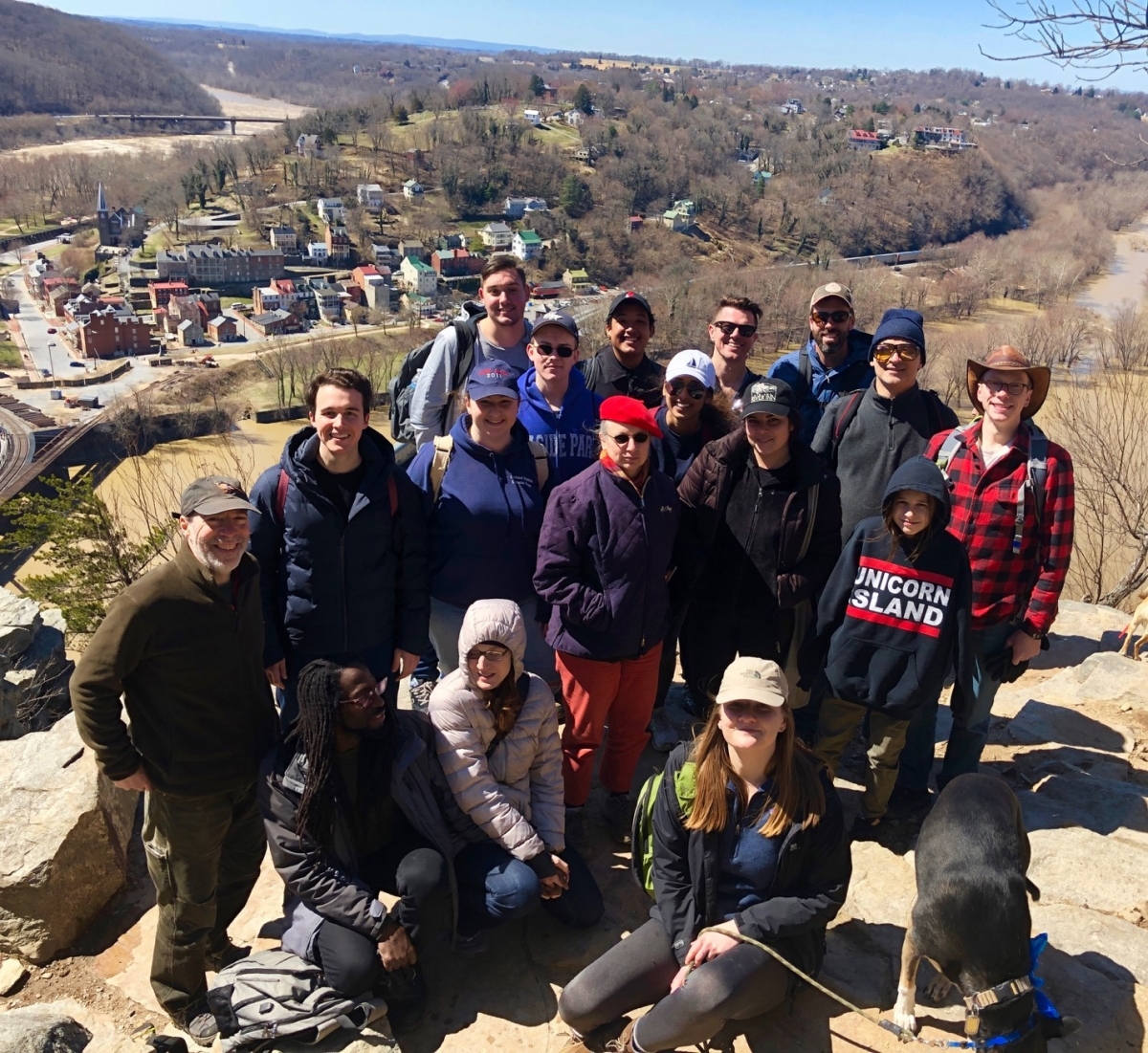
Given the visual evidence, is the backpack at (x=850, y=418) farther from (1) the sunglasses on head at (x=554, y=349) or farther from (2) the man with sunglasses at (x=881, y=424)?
(1) the sunglasses on head at (x=554, y=349)

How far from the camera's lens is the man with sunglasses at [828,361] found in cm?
418

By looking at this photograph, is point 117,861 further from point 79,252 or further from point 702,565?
point 79,252

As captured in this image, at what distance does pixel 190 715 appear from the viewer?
2887mm

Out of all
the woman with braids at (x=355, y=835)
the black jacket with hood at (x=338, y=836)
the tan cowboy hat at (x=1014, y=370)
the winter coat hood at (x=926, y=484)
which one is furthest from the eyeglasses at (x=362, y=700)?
the tan cowboy hat at (x=1014, y=370)

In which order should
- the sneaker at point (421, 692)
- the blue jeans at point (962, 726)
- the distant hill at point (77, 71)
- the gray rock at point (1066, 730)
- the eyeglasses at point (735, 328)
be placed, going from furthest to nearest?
the distant hill at point (77, 71) < the gray rock at point (1066, 730) < the sneaker at point (421, 692) < the eyeglasses at point (735, 328) < the blue jeans at point (962, 726)

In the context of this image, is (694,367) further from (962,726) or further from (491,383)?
(962,726)

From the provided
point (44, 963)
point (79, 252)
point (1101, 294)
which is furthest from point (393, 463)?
point (79, 252)

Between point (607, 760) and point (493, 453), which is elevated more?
point (493, 453)


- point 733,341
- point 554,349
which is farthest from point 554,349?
point 733,341

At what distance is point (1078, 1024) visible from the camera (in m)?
2.48

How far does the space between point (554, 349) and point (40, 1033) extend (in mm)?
3019

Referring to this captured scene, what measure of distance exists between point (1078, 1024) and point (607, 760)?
1771 millimetres

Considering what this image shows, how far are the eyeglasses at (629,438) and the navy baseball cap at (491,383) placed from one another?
53 cm

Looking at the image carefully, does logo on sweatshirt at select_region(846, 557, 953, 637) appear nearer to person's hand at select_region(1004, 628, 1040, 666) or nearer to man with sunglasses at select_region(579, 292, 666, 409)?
person's hand at select_region(1004, 628, 1040, 666)
